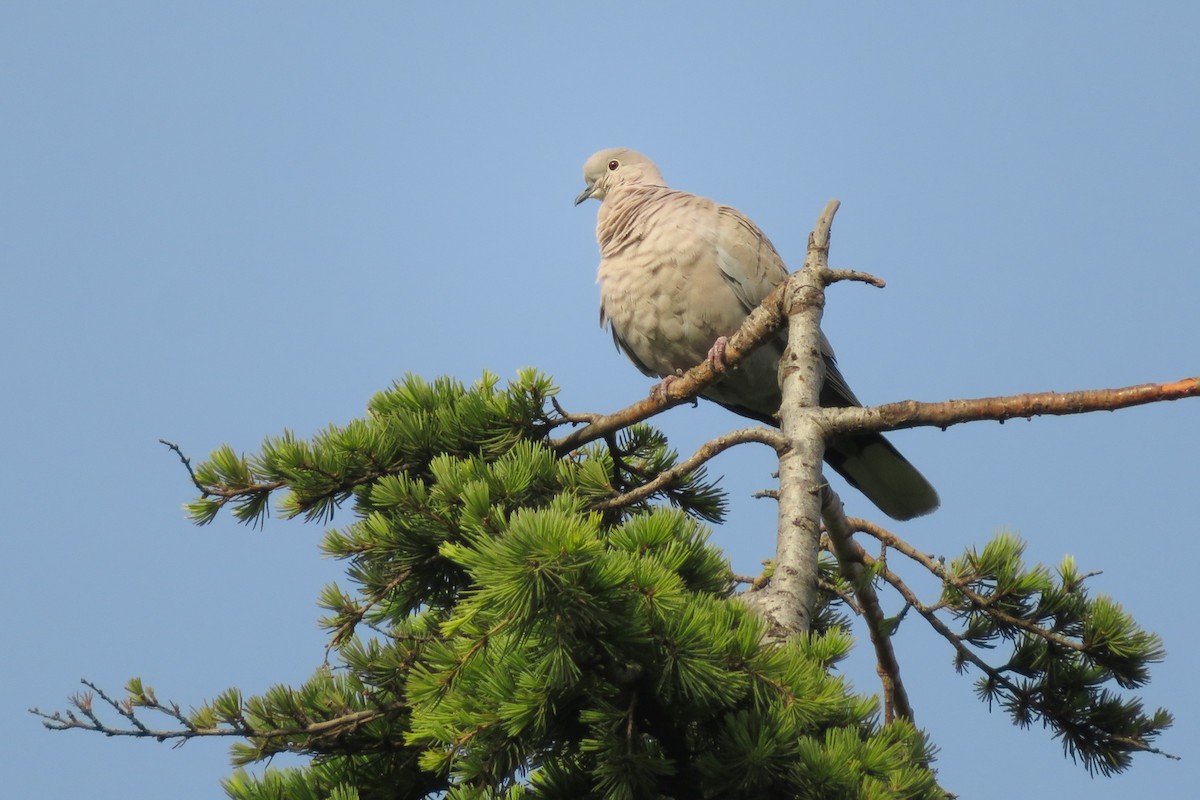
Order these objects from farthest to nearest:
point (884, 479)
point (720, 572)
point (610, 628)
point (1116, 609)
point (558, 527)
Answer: point (884, 479) → point (1116, 609) → point (720, 572) → point (610, 628) → point (558, 527)

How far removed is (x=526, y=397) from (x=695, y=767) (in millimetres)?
1505

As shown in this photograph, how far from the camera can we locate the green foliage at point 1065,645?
2.82 m

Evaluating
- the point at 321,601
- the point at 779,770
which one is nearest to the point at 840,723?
the point at 779,770

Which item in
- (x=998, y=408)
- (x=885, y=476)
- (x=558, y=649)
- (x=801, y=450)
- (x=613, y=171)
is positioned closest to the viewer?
(x=558, y=649)

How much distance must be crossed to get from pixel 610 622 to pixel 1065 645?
4.89ft

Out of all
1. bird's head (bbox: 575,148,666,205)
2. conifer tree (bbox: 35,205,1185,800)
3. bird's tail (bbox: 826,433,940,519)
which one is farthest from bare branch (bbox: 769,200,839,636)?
bird's head (bbox: 575,148,666,205)

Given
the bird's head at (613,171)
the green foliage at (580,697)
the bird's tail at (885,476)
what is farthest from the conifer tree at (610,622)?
the bird's head at (613,171)

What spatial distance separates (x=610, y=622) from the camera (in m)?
1.93

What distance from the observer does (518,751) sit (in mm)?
2070

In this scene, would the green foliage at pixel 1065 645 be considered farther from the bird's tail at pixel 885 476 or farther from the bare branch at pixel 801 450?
the bird's tail at pixel 885 476

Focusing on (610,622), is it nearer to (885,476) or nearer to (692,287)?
(885,476)

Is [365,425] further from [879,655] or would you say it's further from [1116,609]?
[1116,609]

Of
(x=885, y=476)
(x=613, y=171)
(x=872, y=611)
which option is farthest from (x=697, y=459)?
(x=613, y=171)

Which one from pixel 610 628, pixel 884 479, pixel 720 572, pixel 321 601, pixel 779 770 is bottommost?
pixel 779 770
